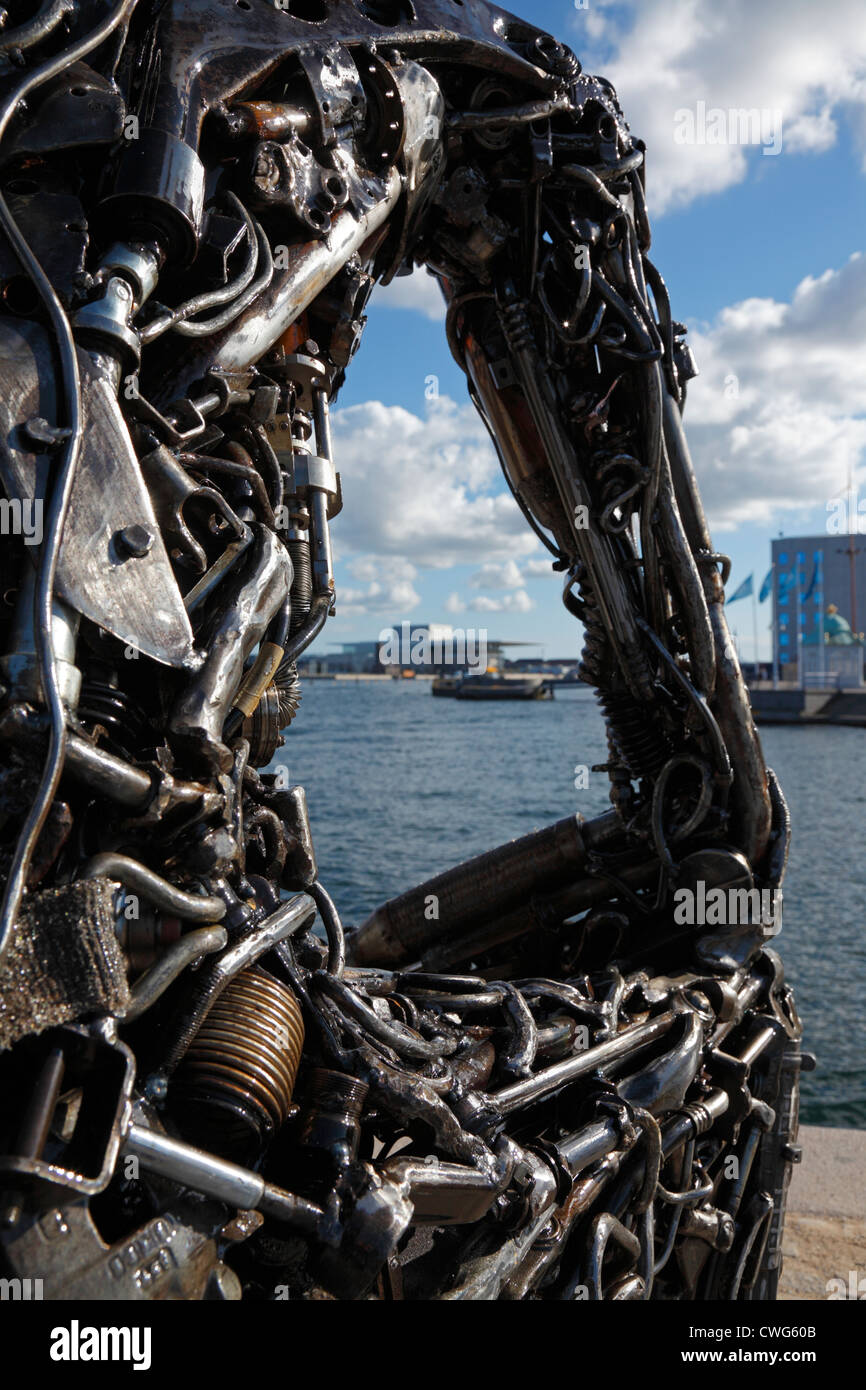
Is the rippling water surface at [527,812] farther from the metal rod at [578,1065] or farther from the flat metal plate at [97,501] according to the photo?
the flat metal plate at [97,501]

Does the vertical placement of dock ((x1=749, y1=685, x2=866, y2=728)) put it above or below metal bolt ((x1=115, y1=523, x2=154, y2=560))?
below

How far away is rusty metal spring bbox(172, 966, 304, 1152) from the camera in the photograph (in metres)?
1.96

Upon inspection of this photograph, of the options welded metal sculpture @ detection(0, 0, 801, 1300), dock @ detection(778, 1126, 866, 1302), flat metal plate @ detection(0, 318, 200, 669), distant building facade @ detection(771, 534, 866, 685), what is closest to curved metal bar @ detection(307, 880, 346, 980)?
welded metal sculpture @ detection(0, 0, 801, 1300)

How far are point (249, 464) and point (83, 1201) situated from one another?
1624 millimetres

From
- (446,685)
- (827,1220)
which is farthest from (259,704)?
(446,685)

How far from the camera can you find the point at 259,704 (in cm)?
279

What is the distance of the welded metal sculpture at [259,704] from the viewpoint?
181 centimetres

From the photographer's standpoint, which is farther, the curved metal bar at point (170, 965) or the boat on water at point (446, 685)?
the boat on water at point (446, 685)

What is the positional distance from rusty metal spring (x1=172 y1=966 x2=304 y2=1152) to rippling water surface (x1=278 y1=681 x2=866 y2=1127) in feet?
23.7

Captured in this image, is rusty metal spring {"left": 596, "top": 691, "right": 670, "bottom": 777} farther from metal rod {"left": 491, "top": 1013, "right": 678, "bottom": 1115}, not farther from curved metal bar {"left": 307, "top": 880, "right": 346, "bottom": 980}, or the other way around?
curved metal bar {"left": 307, "top": 880, "right": 346, "bottom": 980}

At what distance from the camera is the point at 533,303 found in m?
3.84

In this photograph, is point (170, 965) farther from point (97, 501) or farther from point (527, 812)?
point (527, 812)

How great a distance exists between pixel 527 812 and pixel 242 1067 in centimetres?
2584

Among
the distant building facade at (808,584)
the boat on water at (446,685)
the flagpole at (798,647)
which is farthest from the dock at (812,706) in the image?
the boat on water at (446,685)
